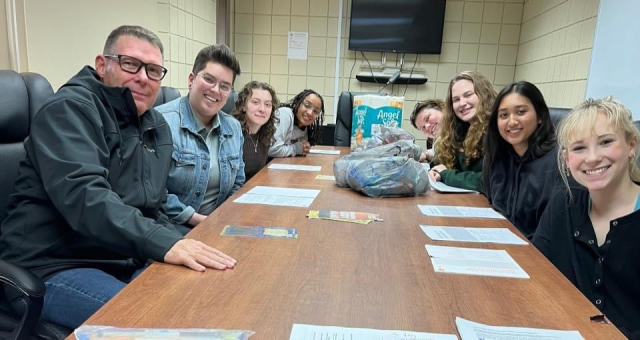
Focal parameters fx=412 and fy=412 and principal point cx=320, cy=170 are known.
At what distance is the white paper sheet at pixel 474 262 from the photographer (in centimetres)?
93

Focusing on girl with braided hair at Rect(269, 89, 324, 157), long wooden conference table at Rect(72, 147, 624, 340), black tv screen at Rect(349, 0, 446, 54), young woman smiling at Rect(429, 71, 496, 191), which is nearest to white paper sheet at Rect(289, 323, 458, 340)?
long wooden conference table at Rect(72, 147, 624, 340)

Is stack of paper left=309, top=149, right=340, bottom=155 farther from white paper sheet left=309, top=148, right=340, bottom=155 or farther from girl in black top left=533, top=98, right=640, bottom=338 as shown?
girl in black top left=533, top=98, right=640, bottom=338

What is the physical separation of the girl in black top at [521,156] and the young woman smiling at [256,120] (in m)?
1.19

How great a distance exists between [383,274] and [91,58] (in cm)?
231

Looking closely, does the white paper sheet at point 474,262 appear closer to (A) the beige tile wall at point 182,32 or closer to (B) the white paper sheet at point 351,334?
(B) the white paper sheet at point 351,334

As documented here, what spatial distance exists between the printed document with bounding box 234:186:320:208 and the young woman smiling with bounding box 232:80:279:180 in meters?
0.72

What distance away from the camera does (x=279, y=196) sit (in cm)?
155

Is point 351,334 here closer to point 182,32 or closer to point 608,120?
point 608,120

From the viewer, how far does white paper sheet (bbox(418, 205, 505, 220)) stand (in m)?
1.43

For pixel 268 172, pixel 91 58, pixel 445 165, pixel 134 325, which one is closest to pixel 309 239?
pixel 134 325

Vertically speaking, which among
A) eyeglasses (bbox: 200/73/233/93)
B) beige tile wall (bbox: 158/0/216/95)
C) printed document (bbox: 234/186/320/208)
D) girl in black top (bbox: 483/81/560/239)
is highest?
beige tile wall (bbox: 158/0/216/95)

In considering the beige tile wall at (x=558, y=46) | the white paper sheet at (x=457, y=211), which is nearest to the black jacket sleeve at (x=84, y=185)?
the white paper sheet at (x=457, y=211)

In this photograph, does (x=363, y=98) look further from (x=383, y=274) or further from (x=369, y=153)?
(x=383, y=274)

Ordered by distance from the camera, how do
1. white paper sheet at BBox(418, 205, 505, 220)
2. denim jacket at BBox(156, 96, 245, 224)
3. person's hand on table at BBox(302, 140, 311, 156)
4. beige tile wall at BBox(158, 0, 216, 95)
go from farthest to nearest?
beige tile wall at BBox(158, 0, 216, 95) < person's hand on table at BBox(302, 140, 311, 156) < denim jacket at BBox(156, 96, 245, 224) < white paper sheet at BBox(418, 205, 505, 220)
